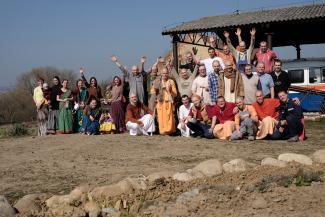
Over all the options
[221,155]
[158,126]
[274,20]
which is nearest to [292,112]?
[221,155]

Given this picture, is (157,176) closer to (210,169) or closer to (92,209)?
(210,169)

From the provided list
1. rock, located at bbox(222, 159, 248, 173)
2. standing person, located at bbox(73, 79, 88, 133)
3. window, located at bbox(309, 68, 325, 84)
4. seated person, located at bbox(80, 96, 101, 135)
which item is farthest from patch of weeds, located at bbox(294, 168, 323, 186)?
window, located at bbox(309, 68, 325, 84)

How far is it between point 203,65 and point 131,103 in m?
1.90

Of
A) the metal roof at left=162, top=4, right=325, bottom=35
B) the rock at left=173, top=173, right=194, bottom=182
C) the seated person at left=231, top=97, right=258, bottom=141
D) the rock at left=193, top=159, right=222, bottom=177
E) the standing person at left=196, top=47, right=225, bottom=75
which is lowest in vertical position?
the rock at left=173, top=173, right=194, bottom=182

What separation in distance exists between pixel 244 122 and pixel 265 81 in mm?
968

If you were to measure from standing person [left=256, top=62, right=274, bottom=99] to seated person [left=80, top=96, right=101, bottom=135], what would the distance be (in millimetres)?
4059

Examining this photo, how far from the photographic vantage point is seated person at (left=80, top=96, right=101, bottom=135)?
11086mm

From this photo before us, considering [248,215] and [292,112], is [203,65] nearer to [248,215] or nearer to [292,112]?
[292,112]

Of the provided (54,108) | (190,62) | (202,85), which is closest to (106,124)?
(54,108)

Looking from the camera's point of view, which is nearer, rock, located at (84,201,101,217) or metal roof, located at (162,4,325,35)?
rock, located at (84,201,101,217)

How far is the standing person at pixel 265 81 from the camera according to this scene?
923 cm

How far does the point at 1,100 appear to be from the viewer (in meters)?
25.7

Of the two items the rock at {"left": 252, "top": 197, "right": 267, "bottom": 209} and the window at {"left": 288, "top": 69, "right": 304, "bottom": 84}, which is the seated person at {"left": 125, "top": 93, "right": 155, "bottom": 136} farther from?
the window at {"left": 288, "top": 69, "right": 304, "bottom": 84}

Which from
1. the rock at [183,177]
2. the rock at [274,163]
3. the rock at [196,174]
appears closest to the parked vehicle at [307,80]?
the rock at [274,163]
